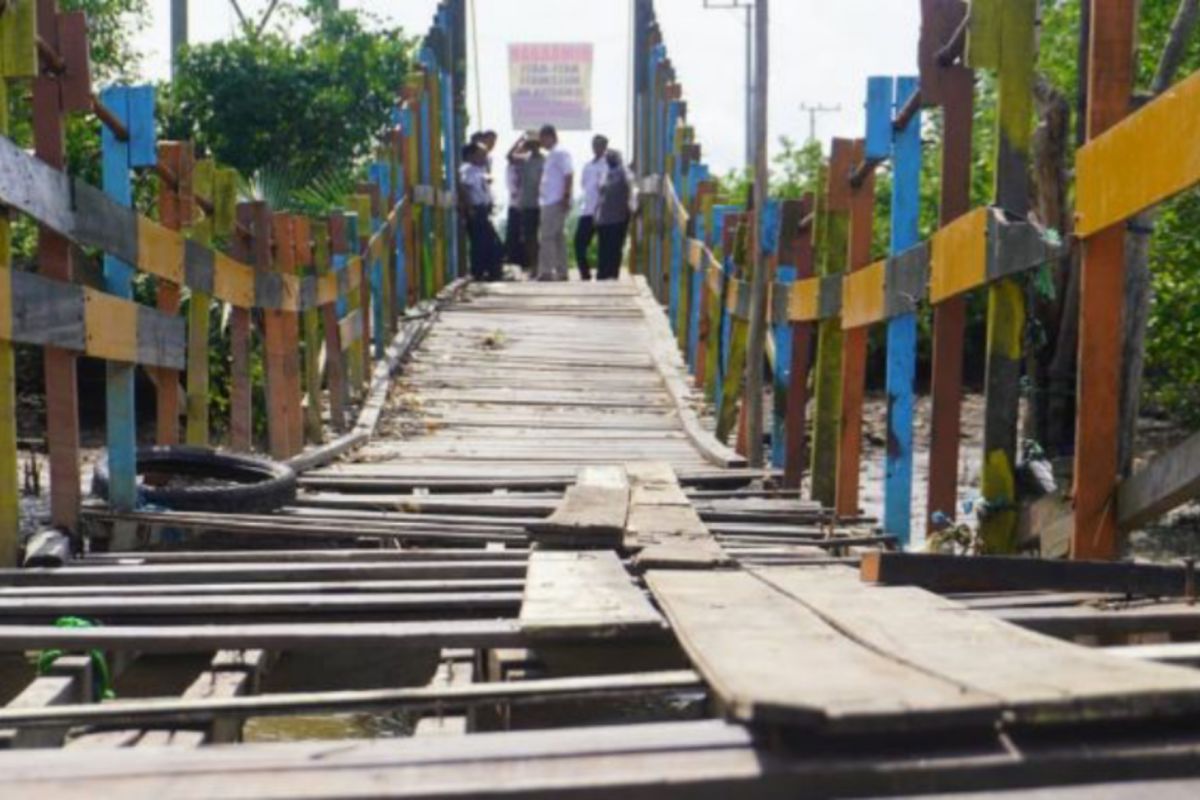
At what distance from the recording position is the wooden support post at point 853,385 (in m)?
6.13

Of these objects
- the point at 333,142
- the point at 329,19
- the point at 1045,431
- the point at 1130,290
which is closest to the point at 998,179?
the point at 1130,290

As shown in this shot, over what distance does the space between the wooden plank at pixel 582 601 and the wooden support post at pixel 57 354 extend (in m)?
1.28

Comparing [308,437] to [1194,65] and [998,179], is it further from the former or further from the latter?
[1194,65]

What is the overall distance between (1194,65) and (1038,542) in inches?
407

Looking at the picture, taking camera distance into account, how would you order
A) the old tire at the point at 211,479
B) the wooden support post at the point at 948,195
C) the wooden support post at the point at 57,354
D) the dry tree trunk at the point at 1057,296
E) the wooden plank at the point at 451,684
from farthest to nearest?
the dry tree trunk at the point at 1057,296 → the old tire at the point at 211,479 → the wooden support post at the point at 948,195 → the wooden support post at the point at 57,354 → the wooden plank at the point at 451,684

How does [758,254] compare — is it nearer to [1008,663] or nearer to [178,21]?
[1008,663]

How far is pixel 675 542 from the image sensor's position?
451cm

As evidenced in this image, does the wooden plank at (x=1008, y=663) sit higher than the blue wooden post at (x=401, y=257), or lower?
lower

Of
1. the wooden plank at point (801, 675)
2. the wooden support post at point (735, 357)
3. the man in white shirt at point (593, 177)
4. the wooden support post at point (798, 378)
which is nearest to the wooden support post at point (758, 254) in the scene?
the wooden support post at point (798, 378)

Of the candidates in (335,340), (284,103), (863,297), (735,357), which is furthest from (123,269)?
(284,103)

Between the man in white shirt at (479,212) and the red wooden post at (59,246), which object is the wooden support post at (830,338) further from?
the man in white shirt at (479,212)

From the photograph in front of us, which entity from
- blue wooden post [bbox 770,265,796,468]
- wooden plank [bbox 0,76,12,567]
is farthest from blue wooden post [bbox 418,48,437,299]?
wooden plank [bbox 0,76,12,567]

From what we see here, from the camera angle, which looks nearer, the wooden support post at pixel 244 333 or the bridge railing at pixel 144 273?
the bridge railing at pixel 144 273

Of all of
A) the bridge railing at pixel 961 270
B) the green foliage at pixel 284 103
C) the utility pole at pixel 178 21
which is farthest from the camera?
the utility pole at pixel 178 21
